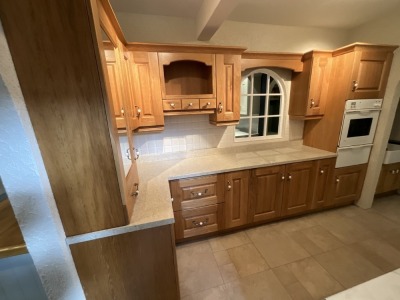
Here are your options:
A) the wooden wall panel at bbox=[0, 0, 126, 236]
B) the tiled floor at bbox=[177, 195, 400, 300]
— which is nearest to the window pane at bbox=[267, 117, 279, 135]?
the tiled floor at bbox=[177, 195, 400, 300]

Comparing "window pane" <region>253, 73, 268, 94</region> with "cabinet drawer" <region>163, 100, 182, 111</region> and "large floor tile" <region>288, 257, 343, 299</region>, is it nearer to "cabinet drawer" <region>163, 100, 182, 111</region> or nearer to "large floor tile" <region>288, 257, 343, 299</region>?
"cabinet drawer" <region>163, 100, 182, 111</region>

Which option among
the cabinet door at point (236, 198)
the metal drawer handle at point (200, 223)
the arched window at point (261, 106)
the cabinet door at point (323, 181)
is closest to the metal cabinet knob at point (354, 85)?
the arched window at point (261, 106)

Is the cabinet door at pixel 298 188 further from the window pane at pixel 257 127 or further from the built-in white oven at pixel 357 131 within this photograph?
the window pane at pixel 257 127

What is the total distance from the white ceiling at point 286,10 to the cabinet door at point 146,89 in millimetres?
492

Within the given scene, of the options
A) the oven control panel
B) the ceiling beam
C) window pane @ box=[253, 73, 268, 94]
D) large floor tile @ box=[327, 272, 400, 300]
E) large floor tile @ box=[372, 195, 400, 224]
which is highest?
the ceiling beam

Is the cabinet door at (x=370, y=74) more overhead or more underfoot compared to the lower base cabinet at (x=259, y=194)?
more overhead

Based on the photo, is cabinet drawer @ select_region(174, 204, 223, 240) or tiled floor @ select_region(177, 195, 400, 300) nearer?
tiled floor @ select_region(177, 195, 400, 300)

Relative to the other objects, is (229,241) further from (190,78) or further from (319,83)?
(319,83)

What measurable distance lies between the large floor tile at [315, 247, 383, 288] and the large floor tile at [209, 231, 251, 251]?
73cm

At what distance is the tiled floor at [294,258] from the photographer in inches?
56.7

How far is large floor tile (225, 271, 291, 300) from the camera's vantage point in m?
1.38

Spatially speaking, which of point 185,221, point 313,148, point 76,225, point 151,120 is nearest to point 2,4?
point 76,225

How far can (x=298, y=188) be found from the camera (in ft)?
7.03

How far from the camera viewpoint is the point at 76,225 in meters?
0.80
